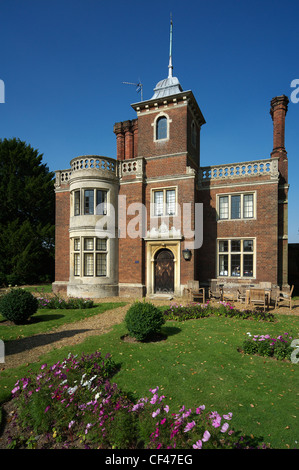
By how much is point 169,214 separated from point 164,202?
33.8 inches

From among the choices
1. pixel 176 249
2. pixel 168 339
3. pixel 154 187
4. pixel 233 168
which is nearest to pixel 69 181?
pixel 154 187

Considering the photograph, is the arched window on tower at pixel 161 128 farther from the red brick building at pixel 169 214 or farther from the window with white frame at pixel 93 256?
the window with white frame at pixel 93 256

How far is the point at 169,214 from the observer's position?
16.8 m

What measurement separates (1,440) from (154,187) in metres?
14.7

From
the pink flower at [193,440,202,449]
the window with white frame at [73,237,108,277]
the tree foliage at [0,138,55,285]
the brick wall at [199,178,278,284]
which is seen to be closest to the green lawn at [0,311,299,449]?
the pink flower at [193,440,202,449]

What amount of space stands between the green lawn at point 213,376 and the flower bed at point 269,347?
0.24 meters

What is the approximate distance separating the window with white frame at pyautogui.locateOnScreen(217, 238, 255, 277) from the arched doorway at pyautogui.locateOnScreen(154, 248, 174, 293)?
3125mm

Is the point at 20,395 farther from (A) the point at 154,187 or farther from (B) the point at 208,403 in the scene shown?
(A) the point at 154,187

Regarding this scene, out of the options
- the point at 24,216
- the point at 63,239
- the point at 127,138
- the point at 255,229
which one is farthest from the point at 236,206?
the point at 24,216

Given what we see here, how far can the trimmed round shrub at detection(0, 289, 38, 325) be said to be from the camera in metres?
10.6

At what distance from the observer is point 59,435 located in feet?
14.1

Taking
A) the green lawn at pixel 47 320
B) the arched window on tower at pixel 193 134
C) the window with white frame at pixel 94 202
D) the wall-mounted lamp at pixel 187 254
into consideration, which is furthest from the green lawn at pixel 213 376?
the arched window on tower at pixel 193 134

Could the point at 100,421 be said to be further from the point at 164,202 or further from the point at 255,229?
the point at 255,229

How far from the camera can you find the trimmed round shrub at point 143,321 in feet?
26.3
